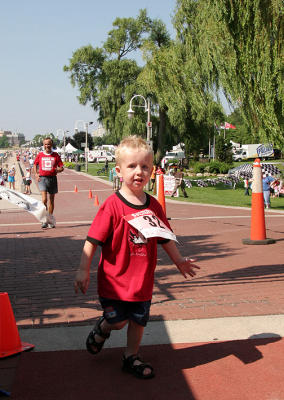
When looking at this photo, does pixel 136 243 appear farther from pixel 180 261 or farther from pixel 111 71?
pixel 111 71

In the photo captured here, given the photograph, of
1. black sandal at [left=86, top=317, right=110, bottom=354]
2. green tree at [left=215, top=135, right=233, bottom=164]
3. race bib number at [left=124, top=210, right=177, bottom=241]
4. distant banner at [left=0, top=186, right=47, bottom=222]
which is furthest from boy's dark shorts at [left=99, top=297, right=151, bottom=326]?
green tree at [left=215, top=135, right=233, bottom=164]

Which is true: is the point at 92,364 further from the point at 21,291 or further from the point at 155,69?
the point at 155,69

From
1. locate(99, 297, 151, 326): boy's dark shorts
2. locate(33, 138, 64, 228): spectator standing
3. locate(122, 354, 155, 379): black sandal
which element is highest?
locate(33, 138, 64, 228): spectator standing

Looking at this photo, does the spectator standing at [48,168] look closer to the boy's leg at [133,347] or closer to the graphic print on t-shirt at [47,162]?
the graphic print on t-shirt at [47,162]

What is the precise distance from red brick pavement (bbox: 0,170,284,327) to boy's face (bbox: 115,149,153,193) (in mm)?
1607

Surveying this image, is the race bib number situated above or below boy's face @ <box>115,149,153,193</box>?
below

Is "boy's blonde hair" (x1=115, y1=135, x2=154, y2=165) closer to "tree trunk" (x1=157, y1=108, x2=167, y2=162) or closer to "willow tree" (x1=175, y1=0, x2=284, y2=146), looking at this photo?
"willow tree" (x1=175, y1=0, x2=284, y2=146)

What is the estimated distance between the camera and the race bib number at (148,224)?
322 centimetres

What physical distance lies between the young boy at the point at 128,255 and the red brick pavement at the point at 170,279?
1.14 m

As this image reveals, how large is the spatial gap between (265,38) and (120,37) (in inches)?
1561

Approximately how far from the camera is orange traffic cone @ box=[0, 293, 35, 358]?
3.51 metres

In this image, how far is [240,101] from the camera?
1210 centimetres

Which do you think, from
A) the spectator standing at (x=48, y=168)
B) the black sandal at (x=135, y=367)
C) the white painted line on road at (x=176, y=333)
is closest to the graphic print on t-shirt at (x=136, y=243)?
the black sandal at (x=135, y=367)

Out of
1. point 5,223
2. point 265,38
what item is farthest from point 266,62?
point 5,223
